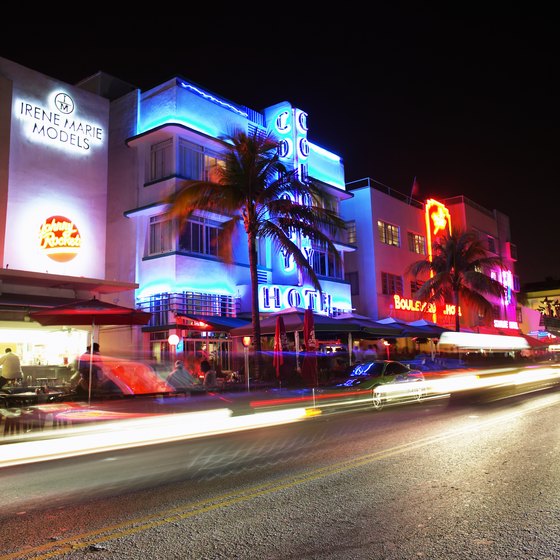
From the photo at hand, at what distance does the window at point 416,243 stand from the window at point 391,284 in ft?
10.3

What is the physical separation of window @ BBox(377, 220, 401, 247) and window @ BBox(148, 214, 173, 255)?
1600cm

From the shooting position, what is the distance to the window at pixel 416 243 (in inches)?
1485

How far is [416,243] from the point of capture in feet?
126

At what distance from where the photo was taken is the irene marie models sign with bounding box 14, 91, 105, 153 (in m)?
21.4

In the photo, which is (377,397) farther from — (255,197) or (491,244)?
(491,244)

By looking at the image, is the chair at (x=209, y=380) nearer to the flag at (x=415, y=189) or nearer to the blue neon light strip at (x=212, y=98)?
the blue neon light strip at (x=212, y=98)

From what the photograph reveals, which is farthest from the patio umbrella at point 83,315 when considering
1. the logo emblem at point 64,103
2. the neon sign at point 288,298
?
the logo emblem at point 64,103

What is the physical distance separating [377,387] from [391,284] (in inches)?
803

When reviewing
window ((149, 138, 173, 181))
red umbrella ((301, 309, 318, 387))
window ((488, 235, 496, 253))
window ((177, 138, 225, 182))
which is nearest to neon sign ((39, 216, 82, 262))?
window ((149, 138, 173, 181))

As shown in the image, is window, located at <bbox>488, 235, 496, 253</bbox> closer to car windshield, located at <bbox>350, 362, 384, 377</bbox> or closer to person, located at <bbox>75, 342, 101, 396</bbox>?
car windshield, located at <bbox>350, 362, 384, 377</bbox>

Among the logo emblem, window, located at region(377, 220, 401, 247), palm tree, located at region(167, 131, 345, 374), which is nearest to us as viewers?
palm tree, located at region(167, 131, 345, 374)

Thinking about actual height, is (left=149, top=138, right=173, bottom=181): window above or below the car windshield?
above

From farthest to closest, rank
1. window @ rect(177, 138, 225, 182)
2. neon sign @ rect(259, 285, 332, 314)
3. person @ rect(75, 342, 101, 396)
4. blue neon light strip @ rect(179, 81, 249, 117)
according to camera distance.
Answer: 1. neon sign @ rect(259, 285, 332, 314)
2. blue neon light strip @ rect(179, 81, 249, 117)
3. window @ rect(177, 138, 225, 182)
4. person @ rect(75, 342, 101, 396)

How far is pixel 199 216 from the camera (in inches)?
924
